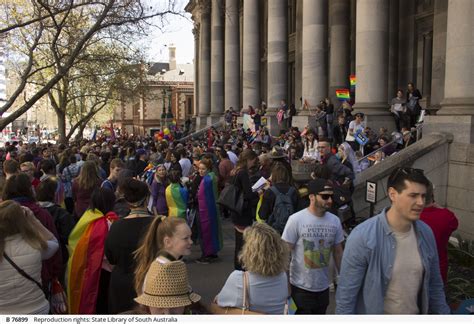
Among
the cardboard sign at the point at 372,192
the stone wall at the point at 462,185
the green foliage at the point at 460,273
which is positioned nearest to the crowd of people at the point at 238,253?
the cardboard sign at the point at 372,192

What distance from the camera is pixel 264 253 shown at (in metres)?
3.40

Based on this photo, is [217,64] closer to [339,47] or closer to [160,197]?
[339,47]

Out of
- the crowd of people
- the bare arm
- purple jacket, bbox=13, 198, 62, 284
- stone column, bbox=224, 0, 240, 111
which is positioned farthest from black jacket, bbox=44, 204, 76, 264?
stone column, bbox=224, 0, 240, 111

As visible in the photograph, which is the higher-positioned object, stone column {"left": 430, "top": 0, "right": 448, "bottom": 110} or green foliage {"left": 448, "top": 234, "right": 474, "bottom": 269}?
stone column {"left": 430, "top": 0, "right": 448, "bottom": 110}

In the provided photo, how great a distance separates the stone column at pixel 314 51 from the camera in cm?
1914

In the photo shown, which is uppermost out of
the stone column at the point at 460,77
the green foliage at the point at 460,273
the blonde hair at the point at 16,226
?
the stone column at the point at 460,77

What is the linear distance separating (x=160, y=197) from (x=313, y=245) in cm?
450

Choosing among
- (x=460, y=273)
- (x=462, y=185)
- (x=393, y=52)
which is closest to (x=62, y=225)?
(x=460, y=273)

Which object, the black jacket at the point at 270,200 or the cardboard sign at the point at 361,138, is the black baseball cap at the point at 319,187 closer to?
the black jacket at the point at 270,200

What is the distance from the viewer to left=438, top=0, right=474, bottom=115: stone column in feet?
35.7

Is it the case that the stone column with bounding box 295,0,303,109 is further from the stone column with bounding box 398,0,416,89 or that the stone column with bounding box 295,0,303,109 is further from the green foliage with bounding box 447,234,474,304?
the green foliage with bounding box 447,234,474,304

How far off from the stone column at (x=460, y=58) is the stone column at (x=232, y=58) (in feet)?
65.4

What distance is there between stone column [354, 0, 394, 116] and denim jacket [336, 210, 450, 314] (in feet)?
39.8
